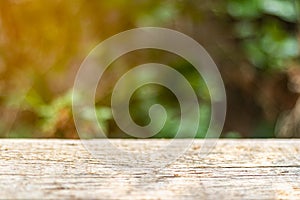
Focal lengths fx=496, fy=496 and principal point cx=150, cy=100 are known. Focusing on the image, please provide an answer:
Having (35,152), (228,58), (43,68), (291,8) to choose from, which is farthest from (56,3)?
(35,152)

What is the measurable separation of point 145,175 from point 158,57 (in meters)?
1.30

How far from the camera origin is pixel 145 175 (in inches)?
24.0

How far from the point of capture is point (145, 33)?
5.82 feet

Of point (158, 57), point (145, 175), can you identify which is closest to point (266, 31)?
point (158, 57)

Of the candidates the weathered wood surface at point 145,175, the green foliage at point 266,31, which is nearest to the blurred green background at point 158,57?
the green foliage at point 266,31

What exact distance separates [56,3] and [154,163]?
118 centimetres

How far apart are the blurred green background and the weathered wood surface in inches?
32.4

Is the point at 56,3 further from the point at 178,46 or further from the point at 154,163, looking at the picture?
the point at 154,163

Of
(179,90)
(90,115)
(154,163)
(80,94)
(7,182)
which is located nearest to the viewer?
(7,182)

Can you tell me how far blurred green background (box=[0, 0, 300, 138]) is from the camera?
1.68 m

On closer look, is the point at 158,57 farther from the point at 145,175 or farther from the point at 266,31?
the point at 145,175

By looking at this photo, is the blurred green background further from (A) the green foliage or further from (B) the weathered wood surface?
(B) the weathered wood surface

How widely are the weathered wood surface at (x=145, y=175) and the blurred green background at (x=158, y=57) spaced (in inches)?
32.4

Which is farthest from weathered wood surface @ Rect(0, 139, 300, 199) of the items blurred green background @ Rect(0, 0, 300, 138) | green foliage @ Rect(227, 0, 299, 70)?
green foliage @ Rect(227, 0, 299, 70)
